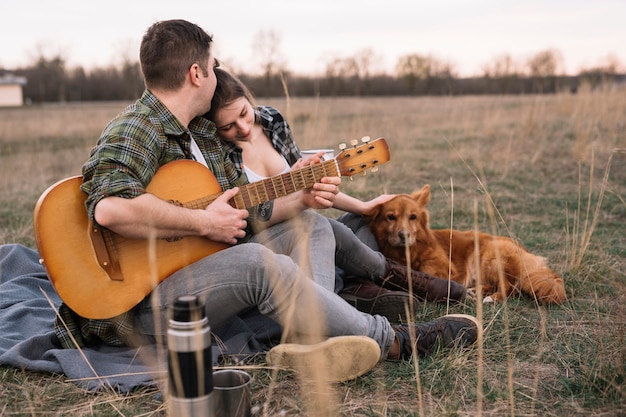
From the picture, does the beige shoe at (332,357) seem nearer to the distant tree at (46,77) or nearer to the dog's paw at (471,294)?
the dog's paw at (471,294)

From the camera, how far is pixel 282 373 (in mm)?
2557

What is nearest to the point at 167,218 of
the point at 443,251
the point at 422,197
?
the point at 422,197

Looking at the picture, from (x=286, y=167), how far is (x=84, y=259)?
1.38 metres

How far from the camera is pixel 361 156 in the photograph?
296 centimetres

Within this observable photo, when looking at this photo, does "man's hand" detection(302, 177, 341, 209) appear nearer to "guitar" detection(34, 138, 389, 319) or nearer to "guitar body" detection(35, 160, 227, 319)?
"guitar" detection(34, 138, 389, 319)

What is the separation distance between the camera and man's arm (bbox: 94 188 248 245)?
7.66 ft

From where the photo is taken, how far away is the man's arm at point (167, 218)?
2336 millimetres

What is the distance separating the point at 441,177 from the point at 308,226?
5.38 m

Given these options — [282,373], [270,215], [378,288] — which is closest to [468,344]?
[378,288]

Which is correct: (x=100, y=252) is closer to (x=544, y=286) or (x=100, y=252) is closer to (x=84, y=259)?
(x=84, y=259)

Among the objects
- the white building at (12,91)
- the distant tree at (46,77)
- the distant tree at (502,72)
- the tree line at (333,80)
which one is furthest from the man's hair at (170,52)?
the white building at (12,91)

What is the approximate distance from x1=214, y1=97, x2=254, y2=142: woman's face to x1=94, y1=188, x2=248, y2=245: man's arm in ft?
1.38

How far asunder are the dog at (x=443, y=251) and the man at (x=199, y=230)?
99 cm

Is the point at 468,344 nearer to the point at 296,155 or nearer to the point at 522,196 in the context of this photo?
the point at 296,155
